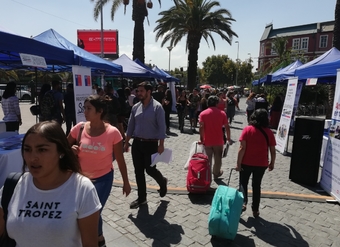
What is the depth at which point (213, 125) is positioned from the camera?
5.04 m

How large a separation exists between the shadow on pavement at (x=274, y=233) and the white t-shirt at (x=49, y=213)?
2648 millimetres

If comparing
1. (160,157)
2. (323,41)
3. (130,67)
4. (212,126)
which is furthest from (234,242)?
(323,41)

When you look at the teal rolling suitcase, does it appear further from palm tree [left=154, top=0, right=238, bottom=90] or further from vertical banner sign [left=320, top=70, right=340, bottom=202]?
palm tree [left=154, top=0, right=238, bottom=90]

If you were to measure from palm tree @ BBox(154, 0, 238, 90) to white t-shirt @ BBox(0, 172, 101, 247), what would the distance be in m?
19.1

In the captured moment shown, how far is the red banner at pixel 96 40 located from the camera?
164ft

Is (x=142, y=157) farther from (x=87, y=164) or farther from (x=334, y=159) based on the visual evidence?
(x=334, y=159)

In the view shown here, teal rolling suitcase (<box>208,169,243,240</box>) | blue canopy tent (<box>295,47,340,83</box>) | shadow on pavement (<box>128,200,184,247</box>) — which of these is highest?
blue canopy tent (<box>295,47,340,83</box>)

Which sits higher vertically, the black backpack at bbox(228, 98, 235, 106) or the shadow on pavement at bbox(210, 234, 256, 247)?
the black backpack at bbox(228, 98, 235, 106)

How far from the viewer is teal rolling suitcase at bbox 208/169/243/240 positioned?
314 cm

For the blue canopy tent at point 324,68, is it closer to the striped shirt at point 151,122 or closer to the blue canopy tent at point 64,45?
the striped shirt at point 151,122

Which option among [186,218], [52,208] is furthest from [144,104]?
[52,208]

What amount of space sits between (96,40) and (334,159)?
165 ft

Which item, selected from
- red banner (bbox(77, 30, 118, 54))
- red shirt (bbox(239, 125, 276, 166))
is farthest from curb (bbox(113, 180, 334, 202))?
red banner (bbox(77, 30, 118, 54))

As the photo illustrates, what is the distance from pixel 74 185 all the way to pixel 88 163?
1.27 m
